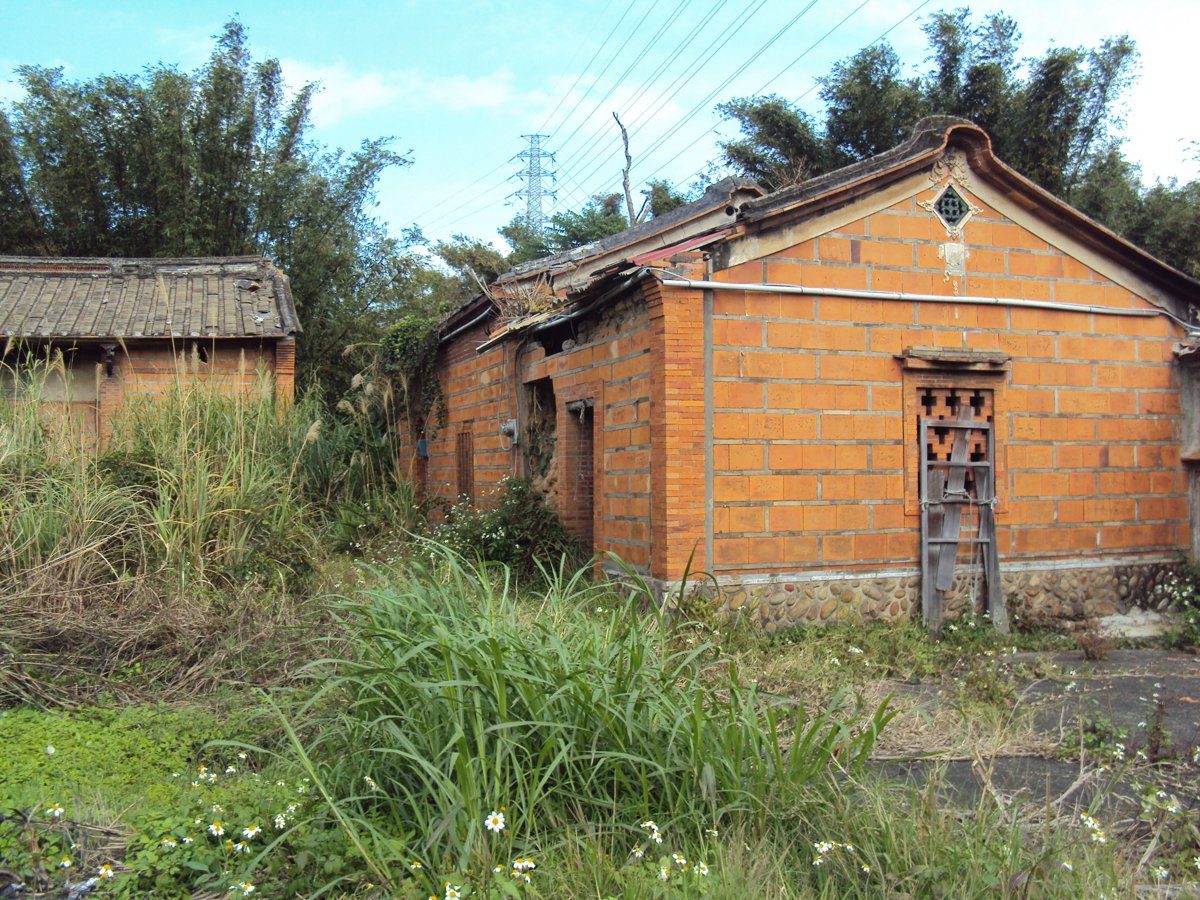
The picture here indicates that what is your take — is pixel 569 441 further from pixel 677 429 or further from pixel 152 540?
pixel 152 540

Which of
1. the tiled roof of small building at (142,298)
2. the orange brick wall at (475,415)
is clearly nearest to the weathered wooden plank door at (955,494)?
the orange brick wall at (475,415)

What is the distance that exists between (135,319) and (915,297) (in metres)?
10.3

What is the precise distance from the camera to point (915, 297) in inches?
372

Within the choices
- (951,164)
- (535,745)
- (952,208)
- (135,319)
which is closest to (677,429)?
(952,208)

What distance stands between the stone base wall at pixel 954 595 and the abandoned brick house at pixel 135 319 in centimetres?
654

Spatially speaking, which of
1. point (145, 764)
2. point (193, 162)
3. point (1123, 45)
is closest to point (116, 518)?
point (145, 764)

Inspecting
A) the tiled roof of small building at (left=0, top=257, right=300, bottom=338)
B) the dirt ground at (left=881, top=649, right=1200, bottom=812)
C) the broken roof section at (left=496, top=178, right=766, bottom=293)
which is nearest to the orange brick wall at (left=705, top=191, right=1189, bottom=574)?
the dirt ground at (left=881, top=649, right=1200, bottom=812)

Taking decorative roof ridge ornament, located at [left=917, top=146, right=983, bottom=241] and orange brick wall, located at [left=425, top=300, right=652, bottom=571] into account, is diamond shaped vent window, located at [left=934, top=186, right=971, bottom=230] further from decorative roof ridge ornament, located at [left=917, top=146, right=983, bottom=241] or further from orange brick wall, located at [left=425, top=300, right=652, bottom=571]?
orange brick wall, located at [left=425, top=300, right=652, bottom=571]

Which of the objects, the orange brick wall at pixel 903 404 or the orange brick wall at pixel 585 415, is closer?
the orange brick wall at pixel 903 404

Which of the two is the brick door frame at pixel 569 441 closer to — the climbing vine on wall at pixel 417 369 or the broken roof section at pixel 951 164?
the broken roof section at pixel 951 164

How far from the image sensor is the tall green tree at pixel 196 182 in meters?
22.3

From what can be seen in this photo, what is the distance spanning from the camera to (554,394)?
11570mm

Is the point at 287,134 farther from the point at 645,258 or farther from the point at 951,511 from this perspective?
the point at 951,511

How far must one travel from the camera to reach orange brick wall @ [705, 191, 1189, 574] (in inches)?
347
